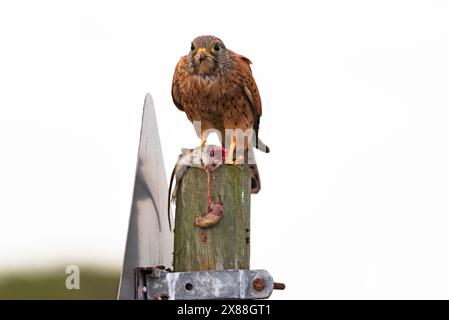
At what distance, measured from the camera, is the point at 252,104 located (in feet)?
32.6

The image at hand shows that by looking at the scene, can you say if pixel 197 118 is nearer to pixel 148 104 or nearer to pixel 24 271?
pixel 148 104

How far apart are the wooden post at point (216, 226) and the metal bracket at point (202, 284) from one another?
0.39 ft

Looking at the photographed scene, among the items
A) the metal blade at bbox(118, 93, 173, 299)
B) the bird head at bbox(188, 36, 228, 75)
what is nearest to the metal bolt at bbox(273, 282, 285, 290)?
the metal blade at bbox(118, 93, 173, 299)

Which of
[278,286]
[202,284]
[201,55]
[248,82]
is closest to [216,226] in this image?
[202,284]

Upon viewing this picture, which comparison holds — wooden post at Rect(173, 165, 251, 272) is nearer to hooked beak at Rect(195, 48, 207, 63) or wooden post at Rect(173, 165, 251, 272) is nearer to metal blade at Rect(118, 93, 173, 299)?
metal blade at Rect(118, 93, 173, 299)

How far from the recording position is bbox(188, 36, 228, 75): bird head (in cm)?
952

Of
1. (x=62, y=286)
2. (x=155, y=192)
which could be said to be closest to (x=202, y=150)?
(x=155, y=192)

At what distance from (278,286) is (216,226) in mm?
563

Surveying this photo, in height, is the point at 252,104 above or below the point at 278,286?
above

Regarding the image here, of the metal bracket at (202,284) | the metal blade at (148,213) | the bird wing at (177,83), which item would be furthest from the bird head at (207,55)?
the metal bracket at (202,284)

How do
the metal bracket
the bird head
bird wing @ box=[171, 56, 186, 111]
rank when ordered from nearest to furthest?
the metal bracket, the bird head, bird wing @ box=[171, 56, 186, 111]

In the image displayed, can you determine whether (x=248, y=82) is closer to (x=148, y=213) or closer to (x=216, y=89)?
(x=216, y=89)

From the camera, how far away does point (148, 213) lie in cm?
820

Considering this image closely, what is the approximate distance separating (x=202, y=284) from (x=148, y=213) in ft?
2.02
